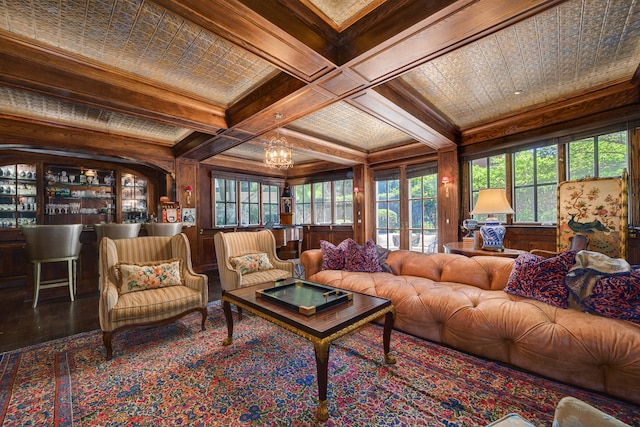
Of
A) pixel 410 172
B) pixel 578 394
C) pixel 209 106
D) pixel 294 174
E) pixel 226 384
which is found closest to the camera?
pixel 578 394

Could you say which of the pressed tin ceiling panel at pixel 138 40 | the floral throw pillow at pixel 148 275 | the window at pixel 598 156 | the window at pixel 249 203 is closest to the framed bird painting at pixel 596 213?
the window at pixel 598 156

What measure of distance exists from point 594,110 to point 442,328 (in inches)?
142

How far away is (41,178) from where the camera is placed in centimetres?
518

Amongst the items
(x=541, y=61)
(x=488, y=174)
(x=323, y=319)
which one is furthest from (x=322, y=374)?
(x=488, y=174)

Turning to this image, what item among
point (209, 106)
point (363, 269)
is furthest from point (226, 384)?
point (209, 106)

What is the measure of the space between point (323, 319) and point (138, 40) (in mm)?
2712

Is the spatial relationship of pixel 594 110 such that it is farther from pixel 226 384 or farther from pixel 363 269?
pixel 226 384

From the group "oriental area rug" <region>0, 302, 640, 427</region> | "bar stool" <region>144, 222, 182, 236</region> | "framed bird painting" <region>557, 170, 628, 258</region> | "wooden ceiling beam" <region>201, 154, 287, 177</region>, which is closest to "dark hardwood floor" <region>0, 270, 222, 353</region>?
"oriental area rug" <region>0, 302, 640, 427</region>

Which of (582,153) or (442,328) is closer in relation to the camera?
(442,328)

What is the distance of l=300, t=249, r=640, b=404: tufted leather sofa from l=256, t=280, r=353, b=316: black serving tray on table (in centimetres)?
56

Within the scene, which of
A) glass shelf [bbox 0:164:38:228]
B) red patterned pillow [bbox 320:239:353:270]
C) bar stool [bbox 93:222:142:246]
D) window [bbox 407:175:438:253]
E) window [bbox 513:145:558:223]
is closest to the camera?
red patterned pillow [bbox 320:239:353:270]

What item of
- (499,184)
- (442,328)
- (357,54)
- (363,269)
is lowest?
(442,328)

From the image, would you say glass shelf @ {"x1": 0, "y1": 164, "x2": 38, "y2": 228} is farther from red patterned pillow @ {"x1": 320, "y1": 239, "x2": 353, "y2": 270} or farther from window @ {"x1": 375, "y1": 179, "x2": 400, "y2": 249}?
window @ {"x1": 375, "y1": 179, "x2": 400, "y2": 249}

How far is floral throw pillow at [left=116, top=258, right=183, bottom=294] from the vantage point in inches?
101
